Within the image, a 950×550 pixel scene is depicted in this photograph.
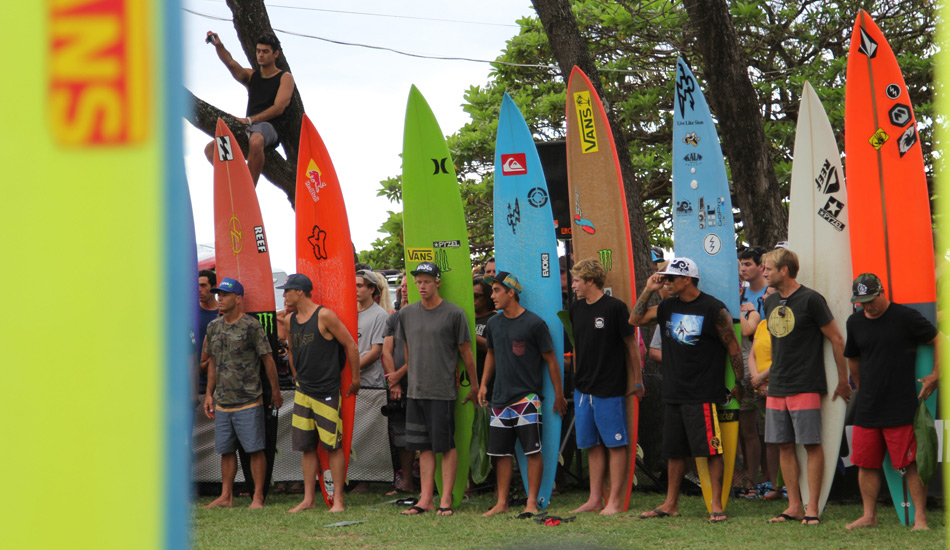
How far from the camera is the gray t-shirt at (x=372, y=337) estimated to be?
6.96 meters

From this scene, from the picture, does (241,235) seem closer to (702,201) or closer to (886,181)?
(702,201)

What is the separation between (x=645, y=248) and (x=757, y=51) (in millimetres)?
4194

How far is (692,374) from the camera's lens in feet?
17.8

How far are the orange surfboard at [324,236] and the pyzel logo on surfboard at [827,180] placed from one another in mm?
3510

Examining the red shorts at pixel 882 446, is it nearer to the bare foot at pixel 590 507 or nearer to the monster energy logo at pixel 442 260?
the bare foot at pixel 590 507

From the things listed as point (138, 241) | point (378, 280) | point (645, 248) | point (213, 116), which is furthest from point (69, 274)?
point (213, 116)

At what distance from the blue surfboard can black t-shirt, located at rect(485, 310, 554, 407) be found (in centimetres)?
24

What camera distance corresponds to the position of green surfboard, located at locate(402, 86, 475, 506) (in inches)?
252

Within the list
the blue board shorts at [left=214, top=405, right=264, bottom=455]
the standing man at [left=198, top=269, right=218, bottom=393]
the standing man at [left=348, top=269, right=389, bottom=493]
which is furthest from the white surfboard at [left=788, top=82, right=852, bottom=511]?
the standing man at [left=198, top=269, right=218, bottom=393]

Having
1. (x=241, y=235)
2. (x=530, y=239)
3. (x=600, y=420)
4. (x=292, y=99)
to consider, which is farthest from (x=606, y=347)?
(x=292, y=99)

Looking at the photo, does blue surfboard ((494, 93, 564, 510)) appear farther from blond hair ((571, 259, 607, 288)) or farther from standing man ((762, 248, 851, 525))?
standing man ((762, 248, 851, 525))

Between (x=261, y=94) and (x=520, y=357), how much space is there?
3.87 metres

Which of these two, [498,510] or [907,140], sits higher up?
[907,140]

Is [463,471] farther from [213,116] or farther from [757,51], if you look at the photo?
[757,51]
